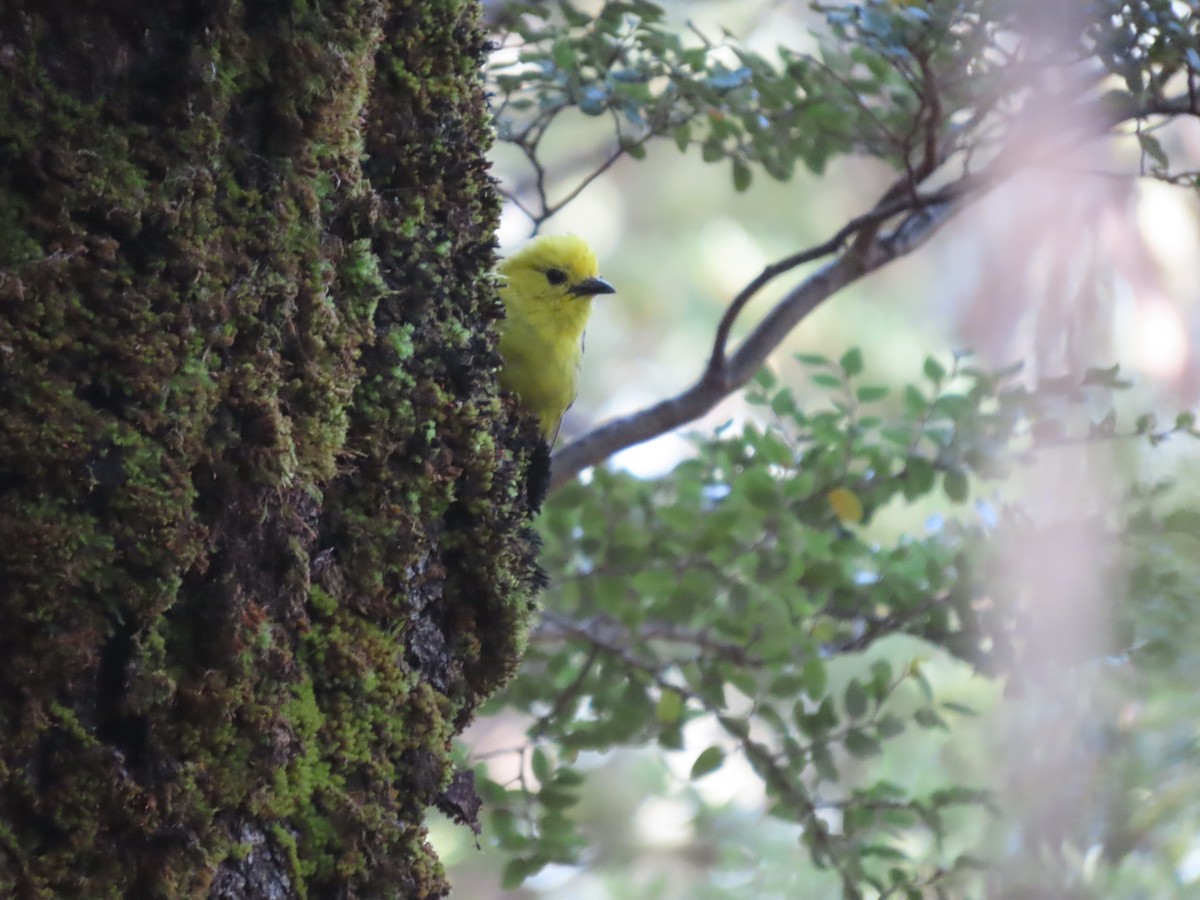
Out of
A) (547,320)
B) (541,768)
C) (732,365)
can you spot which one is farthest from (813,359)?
(541,768)

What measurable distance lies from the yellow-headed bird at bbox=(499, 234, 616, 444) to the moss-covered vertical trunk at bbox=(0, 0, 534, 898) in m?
1.45

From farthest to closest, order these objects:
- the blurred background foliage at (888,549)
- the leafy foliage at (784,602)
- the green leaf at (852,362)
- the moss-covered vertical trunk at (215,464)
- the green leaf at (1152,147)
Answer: the green leaf at (852,362)
the leafy foliage at (784,602)
the blurred background foliage at (888,549)
the green leaf at (1152,147)
the moss-covered vertical trunk at (215,464)

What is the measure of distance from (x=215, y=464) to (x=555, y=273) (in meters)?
2.39

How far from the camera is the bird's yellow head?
143 inches

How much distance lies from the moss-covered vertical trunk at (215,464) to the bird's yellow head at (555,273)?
185 cm

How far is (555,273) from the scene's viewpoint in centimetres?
368

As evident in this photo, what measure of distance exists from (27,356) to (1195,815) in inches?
129

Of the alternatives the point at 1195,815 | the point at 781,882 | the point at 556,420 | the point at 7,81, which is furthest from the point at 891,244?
the point at 781,882

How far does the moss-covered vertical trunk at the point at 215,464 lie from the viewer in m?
1.25

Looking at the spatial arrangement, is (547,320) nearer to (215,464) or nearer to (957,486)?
(957,486)

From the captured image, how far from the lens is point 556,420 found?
3477 millimetres

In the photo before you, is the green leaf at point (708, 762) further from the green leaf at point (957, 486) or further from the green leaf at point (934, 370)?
the green leaf at point (934, 370)

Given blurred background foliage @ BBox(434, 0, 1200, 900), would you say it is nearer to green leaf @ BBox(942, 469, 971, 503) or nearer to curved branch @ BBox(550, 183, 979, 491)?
green leaf @ BBox(942, 469, 971, 503)

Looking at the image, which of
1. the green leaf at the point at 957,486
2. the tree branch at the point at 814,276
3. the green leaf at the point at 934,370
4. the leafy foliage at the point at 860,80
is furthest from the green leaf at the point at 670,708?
the leafy foliage at the point at 860,80
